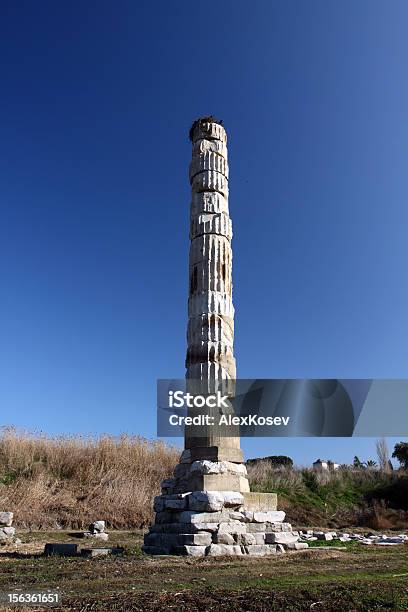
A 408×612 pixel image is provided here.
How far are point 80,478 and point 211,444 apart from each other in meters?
9.10

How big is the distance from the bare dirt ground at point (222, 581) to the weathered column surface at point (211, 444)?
0.83 metres

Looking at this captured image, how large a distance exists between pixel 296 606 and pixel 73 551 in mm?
5705

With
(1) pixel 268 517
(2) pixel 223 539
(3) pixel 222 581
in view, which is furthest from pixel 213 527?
(3) pixel 222 581

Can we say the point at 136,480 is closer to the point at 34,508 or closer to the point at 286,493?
the point at 34,508

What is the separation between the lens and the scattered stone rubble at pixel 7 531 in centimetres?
1145

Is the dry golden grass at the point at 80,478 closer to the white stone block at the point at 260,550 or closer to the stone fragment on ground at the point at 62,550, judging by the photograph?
the stone fragment on ground at the point at 62,550

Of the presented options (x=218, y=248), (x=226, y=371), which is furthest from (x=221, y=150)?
(x=226, y=371)

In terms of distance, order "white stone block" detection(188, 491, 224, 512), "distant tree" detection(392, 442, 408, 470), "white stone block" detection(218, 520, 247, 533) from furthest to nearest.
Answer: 1. "distant tree" detection(392, 442, 408, 470)
2. "white stone block" detection(188, 491, 224, 512)
3. "white stone block" detection(218, 520, 247, 533)

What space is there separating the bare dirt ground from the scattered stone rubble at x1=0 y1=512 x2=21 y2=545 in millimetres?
2280

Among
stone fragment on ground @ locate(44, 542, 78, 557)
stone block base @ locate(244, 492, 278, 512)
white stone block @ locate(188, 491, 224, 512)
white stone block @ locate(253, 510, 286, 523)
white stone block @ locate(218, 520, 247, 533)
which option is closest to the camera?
stone fragment on ground @ locate(44, 542, 78, 557)

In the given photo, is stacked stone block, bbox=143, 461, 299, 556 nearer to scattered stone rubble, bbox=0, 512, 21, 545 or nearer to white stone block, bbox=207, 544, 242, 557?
white stone block, bbox=207, 544, 242, 557

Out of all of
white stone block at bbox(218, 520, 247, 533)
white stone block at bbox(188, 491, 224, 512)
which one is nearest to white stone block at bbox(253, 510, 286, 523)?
white stone block at bbox(218, 520, 247, 533)

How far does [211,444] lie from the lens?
10758 mm

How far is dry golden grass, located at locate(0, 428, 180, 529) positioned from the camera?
610 inches
